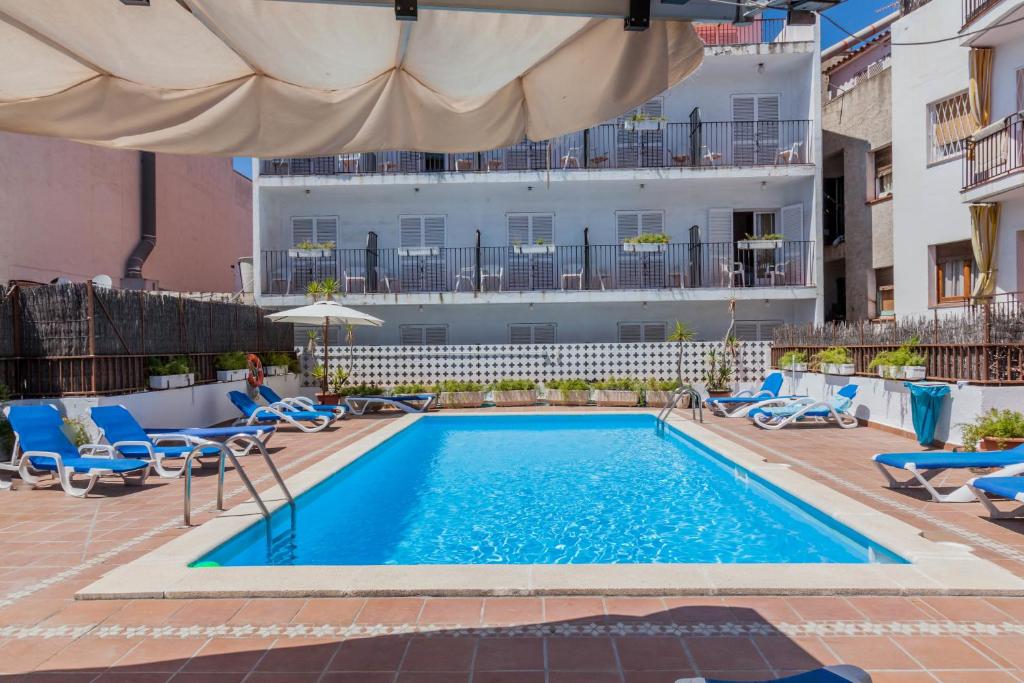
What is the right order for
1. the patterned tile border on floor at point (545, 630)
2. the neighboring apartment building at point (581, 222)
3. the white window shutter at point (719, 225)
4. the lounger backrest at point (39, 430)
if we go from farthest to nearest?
the white window shutter at point (719, 225) < the neighboring apartment building at point (581, 222) < the lounger backrest at point (39, 430) < the patterned tile border on floor at point (545, 630)

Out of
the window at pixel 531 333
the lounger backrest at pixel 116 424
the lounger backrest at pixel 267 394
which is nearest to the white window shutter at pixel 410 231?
the window at pixel 531 333

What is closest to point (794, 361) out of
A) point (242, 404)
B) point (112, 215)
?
point (242, 404)

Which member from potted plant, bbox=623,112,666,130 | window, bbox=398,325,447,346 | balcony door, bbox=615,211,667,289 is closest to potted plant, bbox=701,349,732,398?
balcony door, bbox=615,211,667,289

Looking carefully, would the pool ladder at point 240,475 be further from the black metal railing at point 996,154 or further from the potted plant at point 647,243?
the potted plant at point 647,243

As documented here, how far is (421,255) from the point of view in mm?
19953

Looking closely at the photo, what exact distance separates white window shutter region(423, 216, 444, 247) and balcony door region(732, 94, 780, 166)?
29.0ft

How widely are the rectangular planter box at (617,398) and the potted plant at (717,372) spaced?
6.82 feet

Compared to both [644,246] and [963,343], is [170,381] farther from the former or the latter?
[644,246]

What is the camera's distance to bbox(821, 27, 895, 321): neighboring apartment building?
18.0m

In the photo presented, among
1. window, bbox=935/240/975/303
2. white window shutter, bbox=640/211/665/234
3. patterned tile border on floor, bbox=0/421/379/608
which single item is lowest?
patterned tile border on floor, bbox=0/421/379/608

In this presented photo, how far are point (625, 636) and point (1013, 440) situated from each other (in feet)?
22.5

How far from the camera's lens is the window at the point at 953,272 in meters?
15.2

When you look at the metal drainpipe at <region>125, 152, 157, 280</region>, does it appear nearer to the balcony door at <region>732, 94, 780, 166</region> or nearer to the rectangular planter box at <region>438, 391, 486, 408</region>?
the rectangular planter box at <region>438, 391, 486, 408</region>

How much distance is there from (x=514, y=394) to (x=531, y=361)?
1.40m
